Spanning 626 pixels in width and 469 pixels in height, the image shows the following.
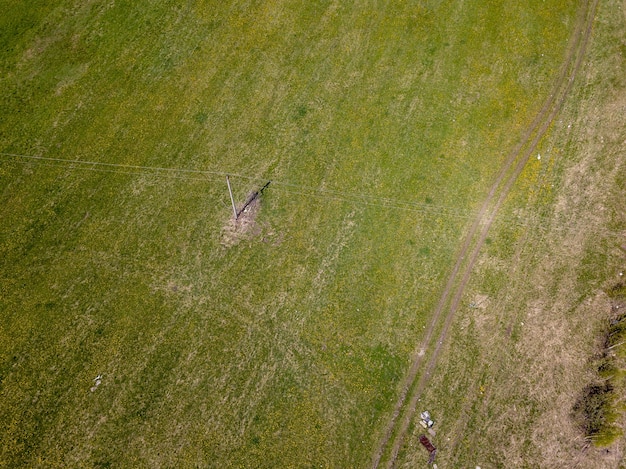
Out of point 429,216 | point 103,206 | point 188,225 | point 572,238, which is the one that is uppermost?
point 103,206

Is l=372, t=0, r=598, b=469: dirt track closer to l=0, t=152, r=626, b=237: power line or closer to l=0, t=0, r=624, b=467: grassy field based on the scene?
l=0, t=0, r=624, b=467: grassy field

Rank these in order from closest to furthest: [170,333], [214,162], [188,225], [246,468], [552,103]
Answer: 1. [246,468]
2. [170,333]
3. [188,225]
4. [214,162]
5. [552,103]

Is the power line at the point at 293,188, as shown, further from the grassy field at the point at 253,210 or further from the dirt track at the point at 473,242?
the dirt track at the point at 473,242

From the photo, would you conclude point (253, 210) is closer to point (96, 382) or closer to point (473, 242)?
point (96, 382)

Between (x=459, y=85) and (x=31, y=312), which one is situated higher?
(x=31, y=312)

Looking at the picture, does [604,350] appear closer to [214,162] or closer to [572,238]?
[572,238]

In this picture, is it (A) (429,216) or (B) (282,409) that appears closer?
(B) (282,409)

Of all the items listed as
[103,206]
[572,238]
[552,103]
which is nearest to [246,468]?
[103,206]

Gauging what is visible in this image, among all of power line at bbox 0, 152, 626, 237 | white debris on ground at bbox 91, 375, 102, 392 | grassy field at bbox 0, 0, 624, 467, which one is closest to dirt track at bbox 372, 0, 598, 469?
grassy field at bbox 0, 0, 624, 467
